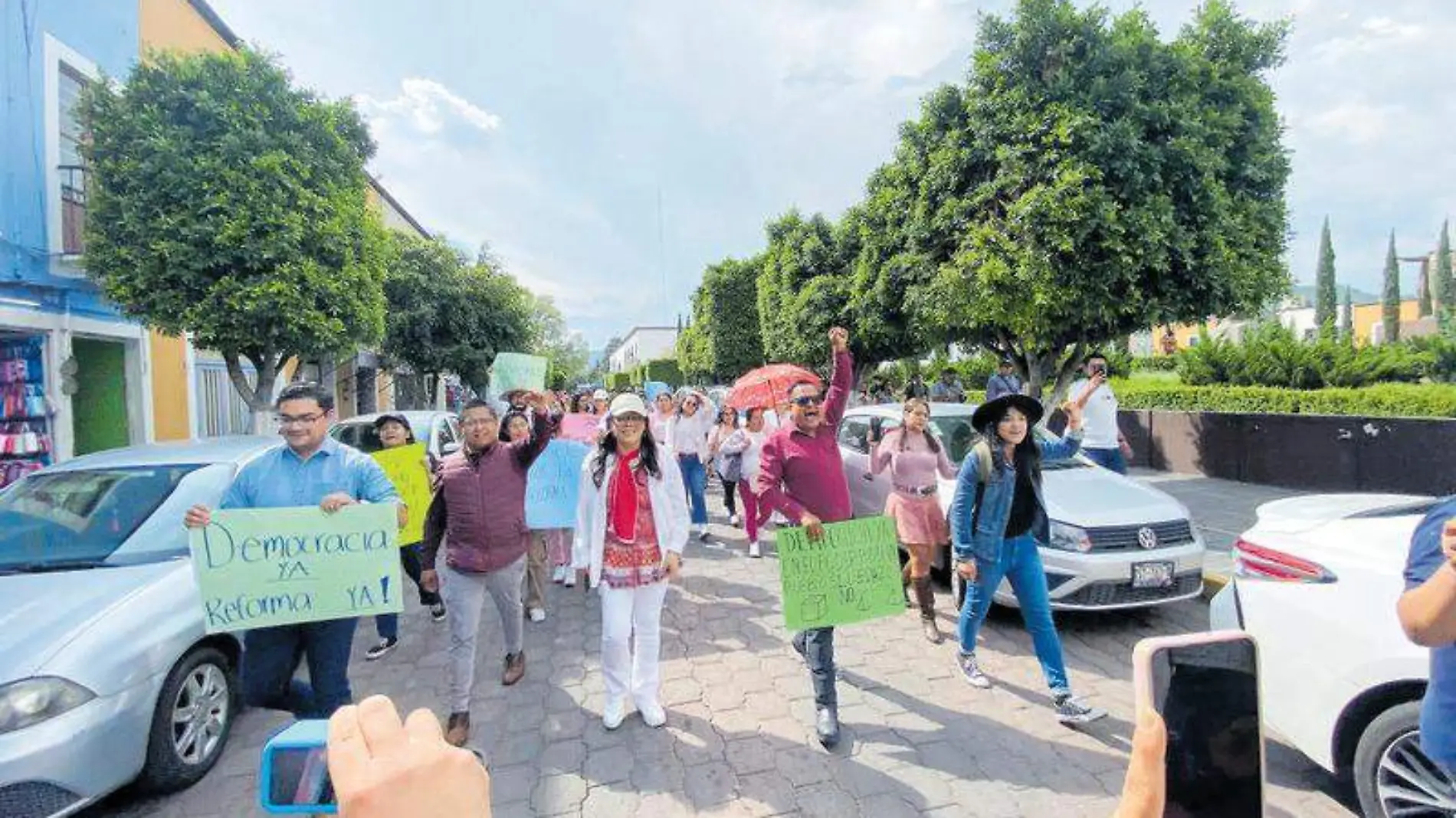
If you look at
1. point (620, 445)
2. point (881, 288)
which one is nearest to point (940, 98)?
point (881, 288)

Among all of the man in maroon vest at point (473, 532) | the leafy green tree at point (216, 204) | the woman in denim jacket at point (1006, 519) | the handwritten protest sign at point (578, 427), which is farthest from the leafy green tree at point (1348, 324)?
the leafy green tree at point (216, 204)

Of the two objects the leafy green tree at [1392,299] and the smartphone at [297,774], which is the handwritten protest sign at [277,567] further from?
the leafy green tree at [1392,299]

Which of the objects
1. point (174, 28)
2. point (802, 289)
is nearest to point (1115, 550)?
point (802, 289)

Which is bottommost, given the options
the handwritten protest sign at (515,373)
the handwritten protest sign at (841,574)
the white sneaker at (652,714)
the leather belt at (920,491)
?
the white sneaker at (652,714)

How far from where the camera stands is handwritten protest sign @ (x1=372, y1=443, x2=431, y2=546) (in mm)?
5480

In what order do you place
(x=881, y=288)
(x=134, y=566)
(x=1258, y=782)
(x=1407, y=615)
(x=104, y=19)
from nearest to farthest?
1. (x=1258, y=782)
2. (x=1407, y=615)
3. (x=134, y=566)
4. (x=104, y=19)
5. (x=881, y=288)

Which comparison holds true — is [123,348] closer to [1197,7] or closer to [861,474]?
[861,474]

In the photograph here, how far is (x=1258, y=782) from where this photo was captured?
1181mm

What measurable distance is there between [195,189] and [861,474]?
329 inches

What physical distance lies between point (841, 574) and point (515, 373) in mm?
5180

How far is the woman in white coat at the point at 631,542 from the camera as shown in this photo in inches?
153

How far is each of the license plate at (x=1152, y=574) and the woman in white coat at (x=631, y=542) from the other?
125 inches

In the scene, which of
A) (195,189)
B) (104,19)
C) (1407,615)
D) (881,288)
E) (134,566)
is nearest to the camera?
(1407,615)

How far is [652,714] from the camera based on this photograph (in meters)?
3.94
